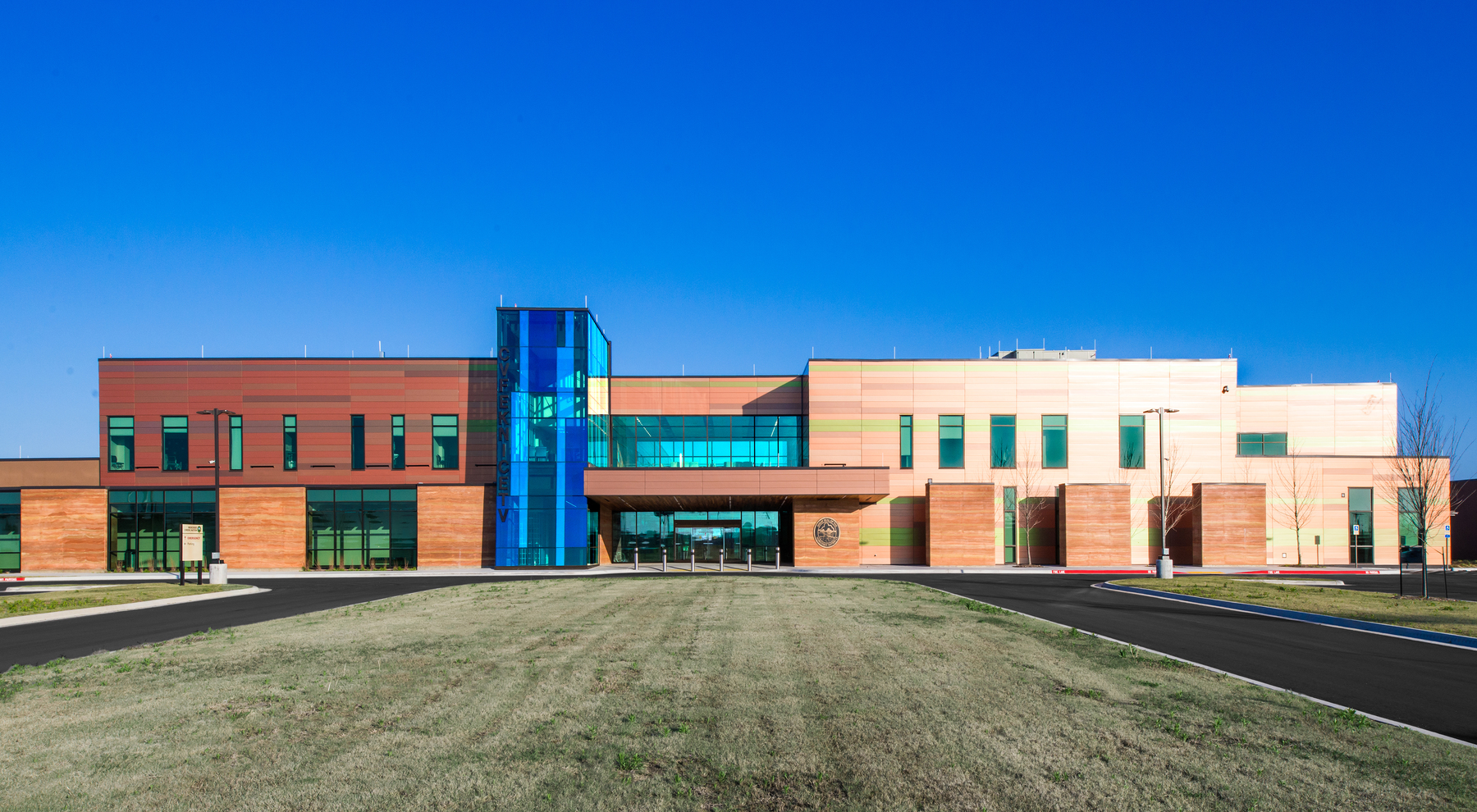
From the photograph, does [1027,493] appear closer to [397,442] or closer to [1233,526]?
[1233,526]

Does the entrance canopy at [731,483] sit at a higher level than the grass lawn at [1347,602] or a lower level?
higher

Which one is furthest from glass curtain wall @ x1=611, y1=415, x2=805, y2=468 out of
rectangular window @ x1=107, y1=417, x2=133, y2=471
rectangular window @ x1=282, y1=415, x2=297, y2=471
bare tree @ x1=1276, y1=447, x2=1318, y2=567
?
bare tree @ x1=1276, y1=447, x2=1318, y2=567

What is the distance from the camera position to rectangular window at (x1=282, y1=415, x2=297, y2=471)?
46750 mm

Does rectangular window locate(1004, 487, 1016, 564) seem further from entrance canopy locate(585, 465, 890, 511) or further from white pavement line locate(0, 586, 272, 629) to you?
white pavement line locate(0, 586, 272, 629)

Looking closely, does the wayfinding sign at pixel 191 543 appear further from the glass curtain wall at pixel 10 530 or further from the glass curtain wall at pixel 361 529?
the glass curtain wall at pixel 10 530

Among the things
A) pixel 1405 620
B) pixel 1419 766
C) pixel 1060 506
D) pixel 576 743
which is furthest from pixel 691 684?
pixel 1060 506

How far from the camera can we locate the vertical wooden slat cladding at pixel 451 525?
45.9 meters

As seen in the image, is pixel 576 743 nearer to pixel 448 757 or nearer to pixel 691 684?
pixel 448 757

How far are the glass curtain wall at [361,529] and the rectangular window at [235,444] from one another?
4453 millimetres

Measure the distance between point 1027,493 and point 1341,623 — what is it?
29417 millimetres

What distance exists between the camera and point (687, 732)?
336 inches

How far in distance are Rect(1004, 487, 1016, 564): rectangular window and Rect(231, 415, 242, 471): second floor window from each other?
4280 centimetres

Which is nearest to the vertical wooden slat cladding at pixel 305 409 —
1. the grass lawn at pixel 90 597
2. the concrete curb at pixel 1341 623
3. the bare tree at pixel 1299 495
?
the grass lawn at pixel 90 597

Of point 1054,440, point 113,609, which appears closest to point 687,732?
point 113,609
